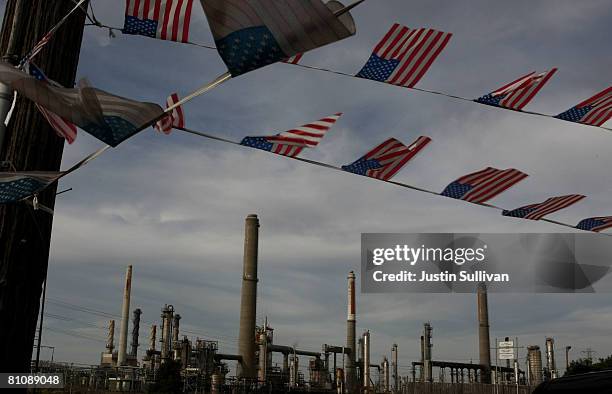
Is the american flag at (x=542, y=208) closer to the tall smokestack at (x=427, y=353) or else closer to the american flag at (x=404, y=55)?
the american flag at (x=404, y=55)

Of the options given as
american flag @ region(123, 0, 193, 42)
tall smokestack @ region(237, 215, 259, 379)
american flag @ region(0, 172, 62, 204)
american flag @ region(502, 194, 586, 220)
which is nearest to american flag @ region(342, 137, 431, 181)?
american flag @ region(502, 194, 586, 220)

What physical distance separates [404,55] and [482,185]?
6.29ft

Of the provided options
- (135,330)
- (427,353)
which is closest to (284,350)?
Answer: (427,353)

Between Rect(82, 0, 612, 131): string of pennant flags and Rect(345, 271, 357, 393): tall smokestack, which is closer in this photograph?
Rect(82, 0, 612, 131): string of pennant flags

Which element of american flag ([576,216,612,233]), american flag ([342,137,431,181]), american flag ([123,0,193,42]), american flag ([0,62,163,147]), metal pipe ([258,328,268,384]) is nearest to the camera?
american flag ([0,62,163,147])

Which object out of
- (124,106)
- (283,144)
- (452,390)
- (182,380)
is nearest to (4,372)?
(124,106)

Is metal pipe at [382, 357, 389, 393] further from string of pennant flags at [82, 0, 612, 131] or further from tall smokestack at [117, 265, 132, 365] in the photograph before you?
string of pennant flags at [82, 0, 612, 131]

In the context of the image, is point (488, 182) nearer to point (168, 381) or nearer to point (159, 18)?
point (159, 18)

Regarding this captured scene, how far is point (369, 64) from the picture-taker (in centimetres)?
638

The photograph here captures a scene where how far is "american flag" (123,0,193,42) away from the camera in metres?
5.96

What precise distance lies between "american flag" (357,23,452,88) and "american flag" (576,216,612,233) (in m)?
3.09

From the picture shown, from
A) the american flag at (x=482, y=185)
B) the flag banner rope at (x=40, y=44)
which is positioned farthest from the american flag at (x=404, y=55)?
the flag banner rope at (x=40, y=44)

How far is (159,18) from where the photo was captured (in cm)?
A: 605

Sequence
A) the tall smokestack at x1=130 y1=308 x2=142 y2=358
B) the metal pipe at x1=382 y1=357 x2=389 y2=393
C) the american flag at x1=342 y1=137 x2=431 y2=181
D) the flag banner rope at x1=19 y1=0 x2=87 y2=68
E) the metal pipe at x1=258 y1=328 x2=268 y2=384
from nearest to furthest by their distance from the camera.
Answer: the flag banner rope at x1=19 y1=0 x2=87 y2=68, the american flag at x1=342 y1=137 x2=431 y2=181, the metal pipe at x1=258 y1=328 x2=268 y2=384, the metal pipe at x1=382 y1=357 x2=389 y2=393, the tall smokestack at x1=130 y1=308 x2=142 y2=358
